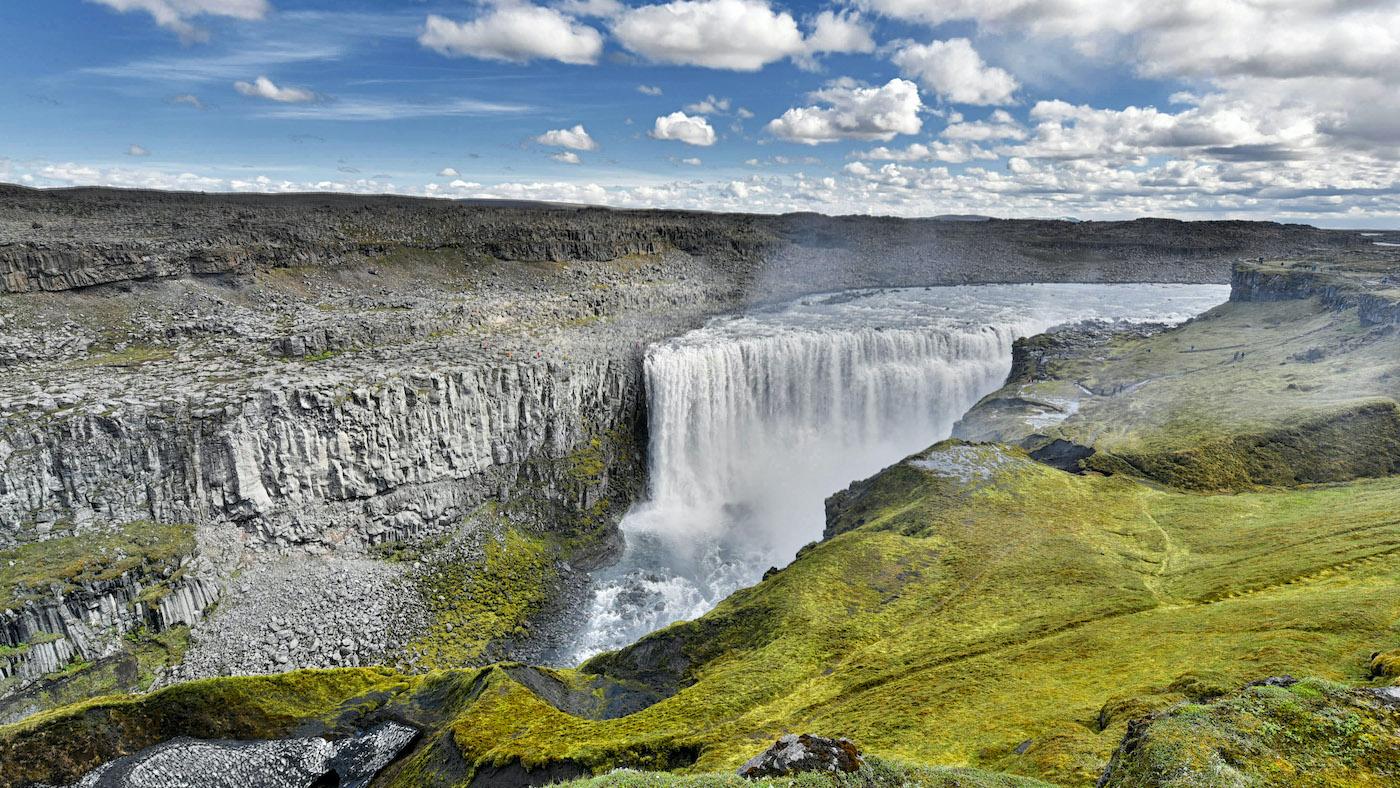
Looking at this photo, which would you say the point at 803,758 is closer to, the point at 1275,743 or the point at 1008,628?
the point at 1275,743

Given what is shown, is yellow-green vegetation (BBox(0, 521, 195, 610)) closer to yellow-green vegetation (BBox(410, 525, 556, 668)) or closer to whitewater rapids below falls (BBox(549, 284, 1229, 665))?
yellow-green vegetation (BBox(410, 525, 556, 668))

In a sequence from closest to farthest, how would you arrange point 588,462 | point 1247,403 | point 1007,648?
point 1007,648, point 1247,403, point 588,462

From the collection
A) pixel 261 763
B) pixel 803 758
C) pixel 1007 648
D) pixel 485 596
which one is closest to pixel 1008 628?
pixel 1007 648

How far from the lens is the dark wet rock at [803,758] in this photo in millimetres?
9516

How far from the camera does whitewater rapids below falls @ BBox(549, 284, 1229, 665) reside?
46.5 metres

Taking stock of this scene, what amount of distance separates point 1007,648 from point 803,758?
12475 mm

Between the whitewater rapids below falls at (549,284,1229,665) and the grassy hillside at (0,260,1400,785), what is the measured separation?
1250 centimetres

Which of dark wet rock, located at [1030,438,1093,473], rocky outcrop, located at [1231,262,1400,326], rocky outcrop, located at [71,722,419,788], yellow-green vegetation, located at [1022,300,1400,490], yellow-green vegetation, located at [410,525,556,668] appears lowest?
yellow-green vegetation, located at [410,525,556,668]

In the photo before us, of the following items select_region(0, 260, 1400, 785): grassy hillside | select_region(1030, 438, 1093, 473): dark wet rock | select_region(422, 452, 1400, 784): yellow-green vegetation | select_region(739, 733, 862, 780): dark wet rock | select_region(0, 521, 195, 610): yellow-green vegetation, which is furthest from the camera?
select_region(1030, 438, 1093, 473): dark wet rock

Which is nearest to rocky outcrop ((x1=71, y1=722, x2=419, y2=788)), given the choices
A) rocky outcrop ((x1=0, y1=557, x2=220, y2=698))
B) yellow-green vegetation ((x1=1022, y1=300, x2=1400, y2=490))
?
rocky outcrop ((x1=0, y1=557, x2=220, y2=698))

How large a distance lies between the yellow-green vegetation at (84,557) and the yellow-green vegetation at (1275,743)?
116 ft

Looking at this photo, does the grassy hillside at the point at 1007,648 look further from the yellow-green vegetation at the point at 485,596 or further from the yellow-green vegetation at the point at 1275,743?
the yellow-green vegetation at the point at 485,596

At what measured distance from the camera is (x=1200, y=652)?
1583 cm

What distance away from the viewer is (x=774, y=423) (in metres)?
56.5
